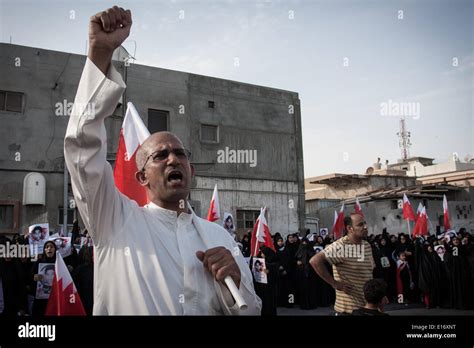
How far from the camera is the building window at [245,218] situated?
18.4 meters

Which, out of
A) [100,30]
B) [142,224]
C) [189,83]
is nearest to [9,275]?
[142,224]

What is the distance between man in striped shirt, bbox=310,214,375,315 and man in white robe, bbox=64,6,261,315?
246cm

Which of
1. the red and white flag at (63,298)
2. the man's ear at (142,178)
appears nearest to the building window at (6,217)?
the red and white flag at (63,298)

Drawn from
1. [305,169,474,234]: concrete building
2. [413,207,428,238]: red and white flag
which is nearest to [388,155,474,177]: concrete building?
[305,169,474,234]: concrete building

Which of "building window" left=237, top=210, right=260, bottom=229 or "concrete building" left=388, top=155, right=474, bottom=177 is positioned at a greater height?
"concrete building" left=388, top=155, right=474, bottom=177

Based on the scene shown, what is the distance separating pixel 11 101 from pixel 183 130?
6.07 m

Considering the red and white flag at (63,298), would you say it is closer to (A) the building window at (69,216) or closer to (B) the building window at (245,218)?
(A) the building window at (69,216)

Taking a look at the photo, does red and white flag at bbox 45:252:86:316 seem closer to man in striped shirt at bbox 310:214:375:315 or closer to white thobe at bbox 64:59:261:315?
man in striped shirt at bbox 310:214:375:315

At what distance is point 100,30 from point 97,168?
48cm

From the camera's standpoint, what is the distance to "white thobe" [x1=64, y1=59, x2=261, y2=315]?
5.37 feet

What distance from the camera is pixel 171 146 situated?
208 centimetres

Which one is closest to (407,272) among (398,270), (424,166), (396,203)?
(398,270)

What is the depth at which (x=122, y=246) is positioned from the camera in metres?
1.87

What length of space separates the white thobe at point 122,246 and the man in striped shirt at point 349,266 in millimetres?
2547
